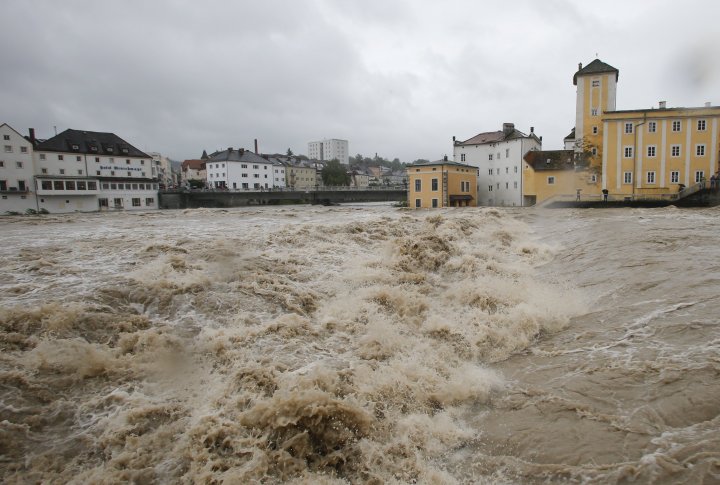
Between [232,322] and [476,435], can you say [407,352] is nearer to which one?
[476,435]

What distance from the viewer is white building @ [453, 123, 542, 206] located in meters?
47.6

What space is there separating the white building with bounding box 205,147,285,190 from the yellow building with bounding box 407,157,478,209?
3343cm

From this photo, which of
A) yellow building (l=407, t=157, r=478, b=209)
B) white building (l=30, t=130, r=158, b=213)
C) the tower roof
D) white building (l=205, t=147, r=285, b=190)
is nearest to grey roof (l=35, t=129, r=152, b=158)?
white building (l=30, t=130, r=158, b=213)

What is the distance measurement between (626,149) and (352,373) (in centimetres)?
4180

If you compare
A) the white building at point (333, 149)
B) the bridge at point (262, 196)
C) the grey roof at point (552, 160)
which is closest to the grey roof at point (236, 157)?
the bridge at point (262, 196)

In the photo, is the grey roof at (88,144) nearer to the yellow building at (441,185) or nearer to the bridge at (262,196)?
the bridge at (262,196)

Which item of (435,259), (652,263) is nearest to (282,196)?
(435,259)

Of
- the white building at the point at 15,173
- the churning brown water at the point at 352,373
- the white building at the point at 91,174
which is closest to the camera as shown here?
the churning brown water at the point at 352,373

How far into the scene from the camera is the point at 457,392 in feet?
20.1

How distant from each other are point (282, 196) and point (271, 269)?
46865 millimetres

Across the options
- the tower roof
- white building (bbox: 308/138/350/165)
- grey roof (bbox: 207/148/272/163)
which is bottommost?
grey roof (bbox: 207/148/272/163)

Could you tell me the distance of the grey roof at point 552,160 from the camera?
142 feet

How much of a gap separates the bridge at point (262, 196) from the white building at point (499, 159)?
10.5m

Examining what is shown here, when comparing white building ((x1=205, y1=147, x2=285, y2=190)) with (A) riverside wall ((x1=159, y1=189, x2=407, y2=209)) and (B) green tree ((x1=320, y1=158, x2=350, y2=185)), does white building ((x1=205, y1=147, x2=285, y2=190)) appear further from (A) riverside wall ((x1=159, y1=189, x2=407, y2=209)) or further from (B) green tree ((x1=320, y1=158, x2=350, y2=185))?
(A) riverside wall ((x1=159, y1=189, x2=407, y2=209))
